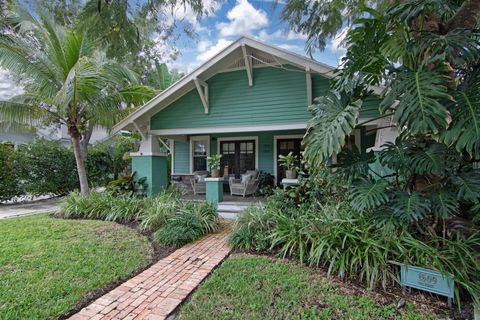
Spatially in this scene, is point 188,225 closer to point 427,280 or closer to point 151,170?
point 151,170

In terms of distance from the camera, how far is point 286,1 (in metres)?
4.64

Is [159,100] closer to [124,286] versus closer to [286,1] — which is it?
[286,1]

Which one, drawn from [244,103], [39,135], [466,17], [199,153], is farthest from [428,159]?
[39,135]

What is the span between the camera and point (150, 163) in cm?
769

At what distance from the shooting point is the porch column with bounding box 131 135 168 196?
7.68 meters

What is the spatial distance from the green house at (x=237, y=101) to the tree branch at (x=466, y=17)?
2.23 meters

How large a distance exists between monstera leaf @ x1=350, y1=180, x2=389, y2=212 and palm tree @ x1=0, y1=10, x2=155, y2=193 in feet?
21.1

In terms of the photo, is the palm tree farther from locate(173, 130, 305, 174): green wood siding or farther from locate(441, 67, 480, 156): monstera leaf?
locate(441, 67, 480, 156): monstera leaf

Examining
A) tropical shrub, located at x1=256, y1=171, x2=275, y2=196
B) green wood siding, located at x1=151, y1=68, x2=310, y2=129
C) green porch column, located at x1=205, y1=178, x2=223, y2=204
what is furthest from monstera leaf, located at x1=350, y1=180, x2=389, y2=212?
tropical shrub, located at x1=256, y1=171, x2=275, y2=196

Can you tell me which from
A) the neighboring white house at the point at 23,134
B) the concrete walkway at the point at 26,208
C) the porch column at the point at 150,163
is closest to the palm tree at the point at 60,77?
the porch column at the point at 150,163

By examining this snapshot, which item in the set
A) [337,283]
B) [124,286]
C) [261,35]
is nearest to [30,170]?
[124,286]

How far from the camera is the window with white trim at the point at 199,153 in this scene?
1051 cm

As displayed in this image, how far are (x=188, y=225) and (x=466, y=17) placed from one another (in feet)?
17.5

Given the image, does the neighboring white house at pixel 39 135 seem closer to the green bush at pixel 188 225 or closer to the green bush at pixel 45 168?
the green bush at pixel 45 168
